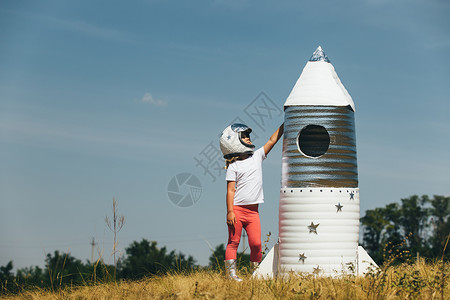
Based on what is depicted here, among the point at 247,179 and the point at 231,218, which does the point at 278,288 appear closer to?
the point at 231,218

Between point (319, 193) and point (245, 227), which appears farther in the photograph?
point (245, 227)

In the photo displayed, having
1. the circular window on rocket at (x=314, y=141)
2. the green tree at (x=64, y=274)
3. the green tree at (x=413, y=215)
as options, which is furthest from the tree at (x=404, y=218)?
the circular window on rocket at (x=314, y=141)

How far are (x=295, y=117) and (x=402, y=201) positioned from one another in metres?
41.4

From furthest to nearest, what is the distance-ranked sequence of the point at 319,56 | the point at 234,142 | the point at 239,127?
the point at 319,56 < the point at 239,127 < the point at 234,142

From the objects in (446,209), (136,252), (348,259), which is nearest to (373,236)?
(446,209)

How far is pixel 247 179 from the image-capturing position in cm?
725

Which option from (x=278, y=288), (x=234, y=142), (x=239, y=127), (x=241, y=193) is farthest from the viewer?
(x=239, y=127)

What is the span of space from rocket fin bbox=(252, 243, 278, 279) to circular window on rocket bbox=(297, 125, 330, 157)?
A: 141 centimetres

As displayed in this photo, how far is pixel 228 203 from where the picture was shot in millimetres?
7219

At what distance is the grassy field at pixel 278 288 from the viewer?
221 inches

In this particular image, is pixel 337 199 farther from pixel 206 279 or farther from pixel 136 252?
pixel 136 252

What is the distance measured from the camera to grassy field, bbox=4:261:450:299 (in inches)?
221

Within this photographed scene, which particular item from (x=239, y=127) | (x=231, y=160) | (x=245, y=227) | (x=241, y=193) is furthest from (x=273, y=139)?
(x=245, y=227)

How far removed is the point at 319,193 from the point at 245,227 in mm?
1100
